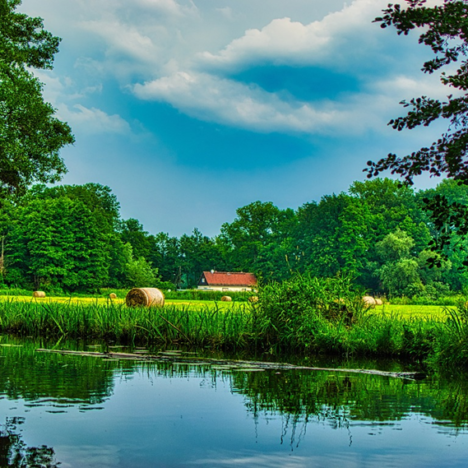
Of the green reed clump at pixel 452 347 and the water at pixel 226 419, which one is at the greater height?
the green reed clump at pixel 452 347

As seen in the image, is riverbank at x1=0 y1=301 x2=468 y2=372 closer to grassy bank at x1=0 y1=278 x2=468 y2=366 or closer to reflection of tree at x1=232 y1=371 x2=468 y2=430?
grassy bank at x1=0 y1=278 x2=468 y2=366

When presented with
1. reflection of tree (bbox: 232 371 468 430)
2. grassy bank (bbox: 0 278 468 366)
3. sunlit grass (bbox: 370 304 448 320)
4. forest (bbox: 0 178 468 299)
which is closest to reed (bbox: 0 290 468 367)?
grassy bank (bbox: 0 278 468 366)

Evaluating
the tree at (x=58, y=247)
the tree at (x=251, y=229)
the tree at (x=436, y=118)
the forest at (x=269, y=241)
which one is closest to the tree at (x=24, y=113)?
the tree at (x=436, y=118)

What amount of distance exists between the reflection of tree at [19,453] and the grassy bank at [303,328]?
26.4ft

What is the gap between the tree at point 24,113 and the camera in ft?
79.7

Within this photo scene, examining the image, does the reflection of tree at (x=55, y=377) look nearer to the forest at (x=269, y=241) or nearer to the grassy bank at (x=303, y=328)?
the grassy bank at (x=303, y=328)

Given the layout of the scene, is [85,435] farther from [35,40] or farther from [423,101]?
[35,40]

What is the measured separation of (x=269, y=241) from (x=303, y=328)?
3152 inches

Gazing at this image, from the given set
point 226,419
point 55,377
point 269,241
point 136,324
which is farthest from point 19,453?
point 269,241

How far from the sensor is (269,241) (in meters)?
93.4

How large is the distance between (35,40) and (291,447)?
26762 millimetres

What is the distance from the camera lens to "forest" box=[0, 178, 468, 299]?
66125 millimetres

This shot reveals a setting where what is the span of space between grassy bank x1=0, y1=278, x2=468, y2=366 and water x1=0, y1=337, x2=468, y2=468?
3.27m

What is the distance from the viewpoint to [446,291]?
68375 millimetres
